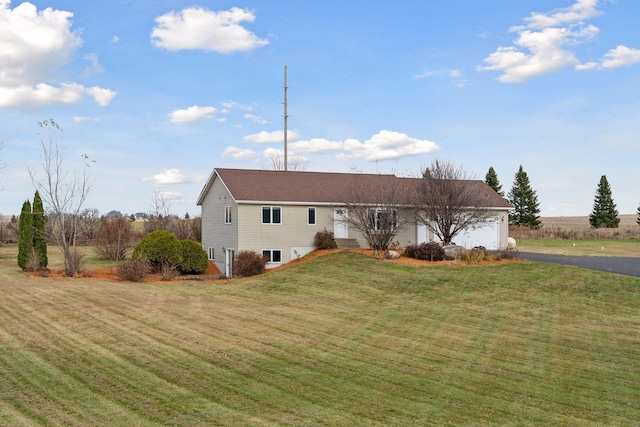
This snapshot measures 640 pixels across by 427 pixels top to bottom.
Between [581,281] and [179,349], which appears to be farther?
[581,281]

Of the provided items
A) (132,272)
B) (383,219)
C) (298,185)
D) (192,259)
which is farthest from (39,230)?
(383,219)

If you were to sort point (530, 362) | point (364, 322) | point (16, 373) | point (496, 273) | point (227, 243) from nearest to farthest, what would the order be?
1. point (16, 373)
2. point (530, 362)
3. point (364, 322)
4. point (496, 273)
5. point (227, 243)

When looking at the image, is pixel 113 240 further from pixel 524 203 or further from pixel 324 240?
pixel 524 203

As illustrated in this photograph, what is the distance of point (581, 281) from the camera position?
19.9m

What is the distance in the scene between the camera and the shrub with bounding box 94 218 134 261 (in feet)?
119

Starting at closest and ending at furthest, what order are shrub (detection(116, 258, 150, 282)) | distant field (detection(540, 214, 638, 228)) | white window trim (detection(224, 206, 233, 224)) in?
1. shrub (detection(116, 258, 150, 282))
2. white window trim (detection(224, 206, 233, 224))
3. distant field (detection(540, 214, 638, 228))

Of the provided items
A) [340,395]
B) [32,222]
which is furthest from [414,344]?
[32,222]

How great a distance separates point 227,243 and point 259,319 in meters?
15.3

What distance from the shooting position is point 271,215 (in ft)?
95.6

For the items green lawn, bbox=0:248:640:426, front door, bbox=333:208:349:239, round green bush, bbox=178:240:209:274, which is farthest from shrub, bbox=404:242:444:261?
round green bush, bbox=178:240:209:274

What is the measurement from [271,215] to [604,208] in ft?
174

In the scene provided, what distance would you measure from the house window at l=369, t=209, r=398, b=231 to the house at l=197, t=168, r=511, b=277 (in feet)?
1.96

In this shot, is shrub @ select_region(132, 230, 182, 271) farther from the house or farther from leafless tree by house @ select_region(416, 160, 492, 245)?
leafless tree by house @ select_region(416, 160, 492, 245)

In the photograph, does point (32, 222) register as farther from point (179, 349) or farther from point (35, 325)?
point (179, 349)
